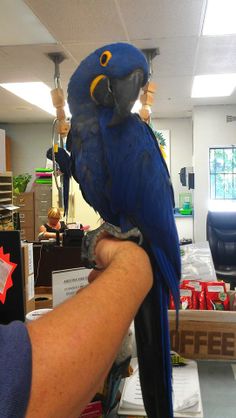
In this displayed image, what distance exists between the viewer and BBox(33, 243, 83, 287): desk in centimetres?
222

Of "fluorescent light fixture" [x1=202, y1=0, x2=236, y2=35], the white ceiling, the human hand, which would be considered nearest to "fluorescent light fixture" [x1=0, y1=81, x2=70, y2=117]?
the white ceiling

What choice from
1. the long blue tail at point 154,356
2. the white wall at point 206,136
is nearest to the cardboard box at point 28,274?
the long blue tail at point 154,356

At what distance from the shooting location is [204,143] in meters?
5.77

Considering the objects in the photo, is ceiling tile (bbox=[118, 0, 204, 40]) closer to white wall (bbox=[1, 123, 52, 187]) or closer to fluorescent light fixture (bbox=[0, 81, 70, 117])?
fluorescent light fixture (bbox=[0, 81, 70, 117])

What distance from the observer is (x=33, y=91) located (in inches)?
195

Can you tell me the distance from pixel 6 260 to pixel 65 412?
931 millimetres

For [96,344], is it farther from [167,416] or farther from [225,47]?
[225,47]

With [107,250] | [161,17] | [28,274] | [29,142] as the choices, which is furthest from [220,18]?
[29,142]

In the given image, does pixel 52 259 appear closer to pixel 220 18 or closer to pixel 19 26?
pixel 19 26

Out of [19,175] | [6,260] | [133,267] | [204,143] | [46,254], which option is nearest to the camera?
[133,267]

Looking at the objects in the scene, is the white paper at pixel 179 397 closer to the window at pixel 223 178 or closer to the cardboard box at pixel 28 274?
the cardboard box at pixel 28 274

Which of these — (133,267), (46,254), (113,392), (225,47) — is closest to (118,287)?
(133,267)

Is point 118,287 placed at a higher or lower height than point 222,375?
higher

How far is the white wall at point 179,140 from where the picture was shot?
6898 millimetres
